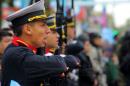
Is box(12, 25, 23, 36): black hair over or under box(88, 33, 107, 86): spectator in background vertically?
over

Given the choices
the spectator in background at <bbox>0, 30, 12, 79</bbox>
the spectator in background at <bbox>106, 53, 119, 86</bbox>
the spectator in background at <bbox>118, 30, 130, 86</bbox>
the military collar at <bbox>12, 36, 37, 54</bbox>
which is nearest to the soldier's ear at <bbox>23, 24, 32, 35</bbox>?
the military collar at <bbox>12, 36, 37, 54</bbox>

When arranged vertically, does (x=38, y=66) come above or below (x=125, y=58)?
above

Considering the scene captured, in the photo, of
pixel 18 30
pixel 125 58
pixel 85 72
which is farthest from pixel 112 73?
pixel 18 30

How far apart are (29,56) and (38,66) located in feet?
0.40

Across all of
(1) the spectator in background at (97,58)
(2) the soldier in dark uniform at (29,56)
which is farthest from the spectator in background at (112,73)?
(2) the soldier in dark uniform at (29,56)

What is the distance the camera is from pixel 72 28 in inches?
327

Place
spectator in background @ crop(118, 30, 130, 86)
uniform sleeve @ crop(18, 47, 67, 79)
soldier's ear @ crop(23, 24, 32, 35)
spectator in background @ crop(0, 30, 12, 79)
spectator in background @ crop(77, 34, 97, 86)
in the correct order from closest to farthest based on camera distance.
Result: 1. uniform sleeve @ crop(18, 47, 67, 79)
2. soldier's ear @ crop(23, 24, 32, 35)
3. spectator in background @ crop(0, 30, 12, 79)
4. spectator in background @ crop(77, 34, 97, 86)
5. spectator in background @ crop(118, 30, 130, 86)

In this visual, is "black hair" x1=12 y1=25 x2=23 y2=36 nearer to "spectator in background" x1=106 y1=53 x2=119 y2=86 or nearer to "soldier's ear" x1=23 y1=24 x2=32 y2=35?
"soldier's ear" x1=23 y1=24 x2=32 y2=35

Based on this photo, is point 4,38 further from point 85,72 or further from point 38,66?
point 38,66

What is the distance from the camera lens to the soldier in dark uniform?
4.55 m

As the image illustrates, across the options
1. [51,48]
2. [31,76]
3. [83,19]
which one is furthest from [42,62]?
[83,19]

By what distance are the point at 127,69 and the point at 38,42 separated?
17.1ft

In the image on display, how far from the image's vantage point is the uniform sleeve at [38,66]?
4.53m

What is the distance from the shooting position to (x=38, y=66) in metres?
4.54
